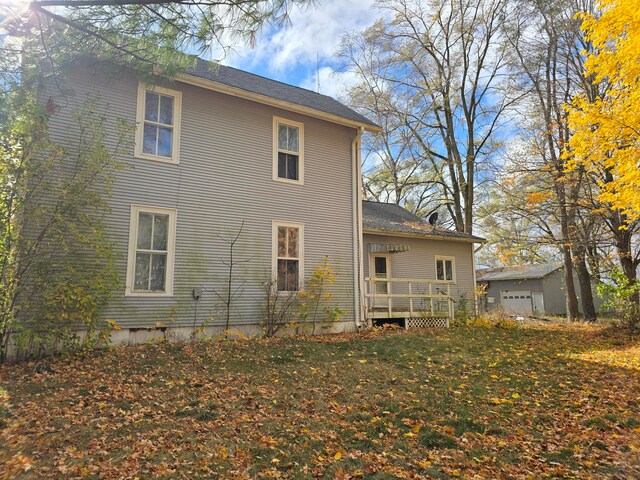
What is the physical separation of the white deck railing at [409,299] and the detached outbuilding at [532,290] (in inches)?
509

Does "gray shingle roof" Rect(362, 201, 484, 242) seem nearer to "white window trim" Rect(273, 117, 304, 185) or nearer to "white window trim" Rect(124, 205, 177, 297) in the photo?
"white window trim" Rect(273, 117, 304, 185)

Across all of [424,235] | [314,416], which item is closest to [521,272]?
[424,235]

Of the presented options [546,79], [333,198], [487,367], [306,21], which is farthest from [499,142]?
[306,21]

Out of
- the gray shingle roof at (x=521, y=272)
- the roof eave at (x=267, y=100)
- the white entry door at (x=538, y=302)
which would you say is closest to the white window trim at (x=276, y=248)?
the roof eave at (x=267, y=100)

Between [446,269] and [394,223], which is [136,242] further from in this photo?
[446,269]

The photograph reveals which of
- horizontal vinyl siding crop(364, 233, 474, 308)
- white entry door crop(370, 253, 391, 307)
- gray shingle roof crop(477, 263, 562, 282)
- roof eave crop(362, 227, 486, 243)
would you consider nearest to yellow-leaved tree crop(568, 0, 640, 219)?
roof eave crop(362, 227, 486, 243)

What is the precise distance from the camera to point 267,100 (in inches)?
386

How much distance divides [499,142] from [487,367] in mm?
18142

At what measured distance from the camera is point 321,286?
1019cm

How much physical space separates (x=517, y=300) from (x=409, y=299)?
1844cm

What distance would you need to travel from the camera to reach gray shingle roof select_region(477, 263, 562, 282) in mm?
26191

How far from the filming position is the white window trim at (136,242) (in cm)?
797

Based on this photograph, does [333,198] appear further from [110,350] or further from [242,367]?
[110,350]

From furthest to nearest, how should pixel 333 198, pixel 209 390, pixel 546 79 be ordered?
pixel 546 79, pixel 333 198, pixel 209 390
